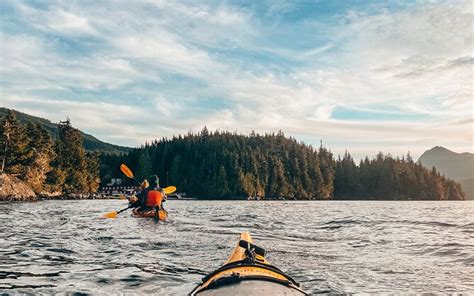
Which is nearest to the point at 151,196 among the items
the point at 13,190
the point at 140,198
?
the point at 140,198

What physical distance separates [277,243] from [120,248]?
6850mm

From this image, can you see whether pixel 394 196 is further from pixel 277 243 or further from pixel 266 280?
pixel 266 280

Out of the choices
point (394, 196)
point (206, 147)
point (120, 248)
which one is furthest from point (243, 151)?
point (120, 248)

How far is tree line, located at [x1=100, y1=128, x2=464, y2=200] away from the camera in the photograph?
15388 cm

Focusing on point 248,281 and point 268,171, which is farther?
point 268,171

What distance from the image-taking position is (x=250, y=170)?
161 m

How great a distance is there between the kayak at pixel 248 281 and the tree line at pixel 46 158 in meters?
78.0

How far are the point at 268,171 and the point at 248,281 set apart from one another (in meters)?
160

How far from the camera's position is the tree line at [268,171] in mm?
153875

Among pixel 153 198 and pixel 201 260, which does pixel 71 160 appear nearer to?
pixel 153 198

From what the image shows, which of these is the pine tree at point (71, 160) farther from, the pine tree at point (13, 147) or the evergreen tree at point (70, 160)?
the pine tree at point (13, 147)

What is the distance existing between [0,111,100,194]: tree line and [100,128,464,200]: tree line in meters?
45.1

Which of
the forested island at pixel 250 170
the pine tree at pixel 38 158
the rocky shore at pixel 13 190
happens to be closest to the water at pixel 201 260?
the rocky shore at pixel 13 190

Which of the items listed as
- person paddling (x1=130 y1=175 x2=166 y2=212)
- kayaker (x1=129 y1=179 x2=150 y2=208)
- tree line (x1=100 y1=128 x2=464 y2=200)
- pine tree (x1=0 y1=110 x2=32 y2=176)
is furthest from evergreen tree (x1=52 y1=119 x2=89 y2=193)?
person paddling (x1=130 y1=175 x2=166 y2=212)
